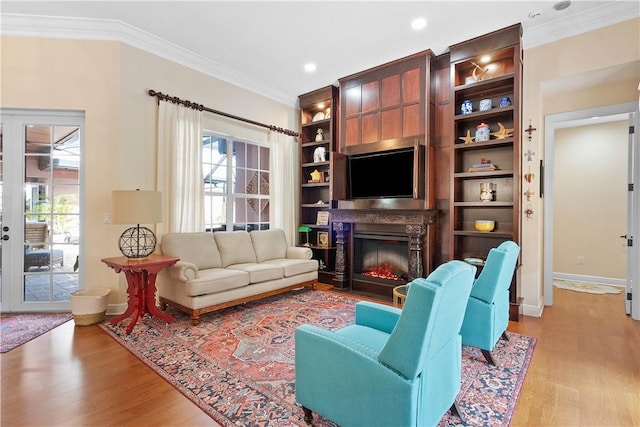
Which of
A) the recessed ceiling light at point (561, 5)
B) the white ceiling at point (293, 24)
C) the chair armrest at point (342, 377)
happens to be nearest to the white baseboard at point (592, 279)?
the white ceiling at point (293, 24)

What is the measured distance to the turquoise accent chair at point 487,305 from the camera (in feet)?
7.75

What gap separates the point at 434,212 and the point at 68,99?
15.1 feet

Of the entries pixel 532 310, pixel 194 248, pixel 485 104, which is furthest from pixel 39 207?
pixel 532 310

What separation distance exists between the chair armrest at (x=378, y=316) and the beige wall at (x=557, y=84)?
247cm

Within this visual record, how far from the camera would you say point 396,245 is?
4.66 m

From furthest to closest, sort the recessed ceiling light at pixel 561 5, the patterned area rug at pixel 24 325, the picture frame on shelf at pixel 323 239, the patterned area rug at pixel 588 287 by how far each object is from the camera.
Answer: the picture frame on shelf at pixel 323 239 → the patterned area rug at pixel 588 287 → the recessed ceiling light at pixel 561 5 → the patterned area rug at pixel 24 325

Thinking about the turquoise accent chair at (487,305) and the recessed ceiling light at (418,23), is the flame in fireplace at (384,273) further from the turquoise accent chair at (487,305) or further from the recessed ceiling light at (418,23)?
the recessed ceiling light at (418,23)

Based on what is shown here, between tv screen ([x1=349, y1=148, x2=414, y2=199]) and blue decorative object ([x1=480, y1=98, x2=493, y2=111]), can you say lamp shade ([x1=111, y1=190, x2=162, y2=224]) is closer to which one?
tv screen ([x1=349, y1=148, x2=414, y2=199])

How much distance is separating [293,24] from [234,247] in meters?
2.84

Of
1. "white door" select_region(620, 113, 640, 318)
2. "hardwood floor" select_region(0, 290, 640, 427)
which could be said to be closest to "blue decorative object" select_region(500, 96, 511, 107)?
"white door" select_region(620, 113, 640, 318)

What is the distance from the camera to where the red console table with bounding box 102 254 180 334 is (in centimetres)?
304

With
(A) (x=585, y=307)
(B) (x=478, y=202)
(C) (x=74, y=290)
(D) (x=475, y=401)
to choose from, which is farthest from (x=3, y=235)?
(A) (x=585, y=307)

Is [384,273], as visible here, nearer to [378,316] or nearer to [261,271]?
[261,271]

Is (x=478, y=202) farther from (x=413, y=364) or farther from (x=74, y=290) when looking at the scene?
(x=74, y=290)
